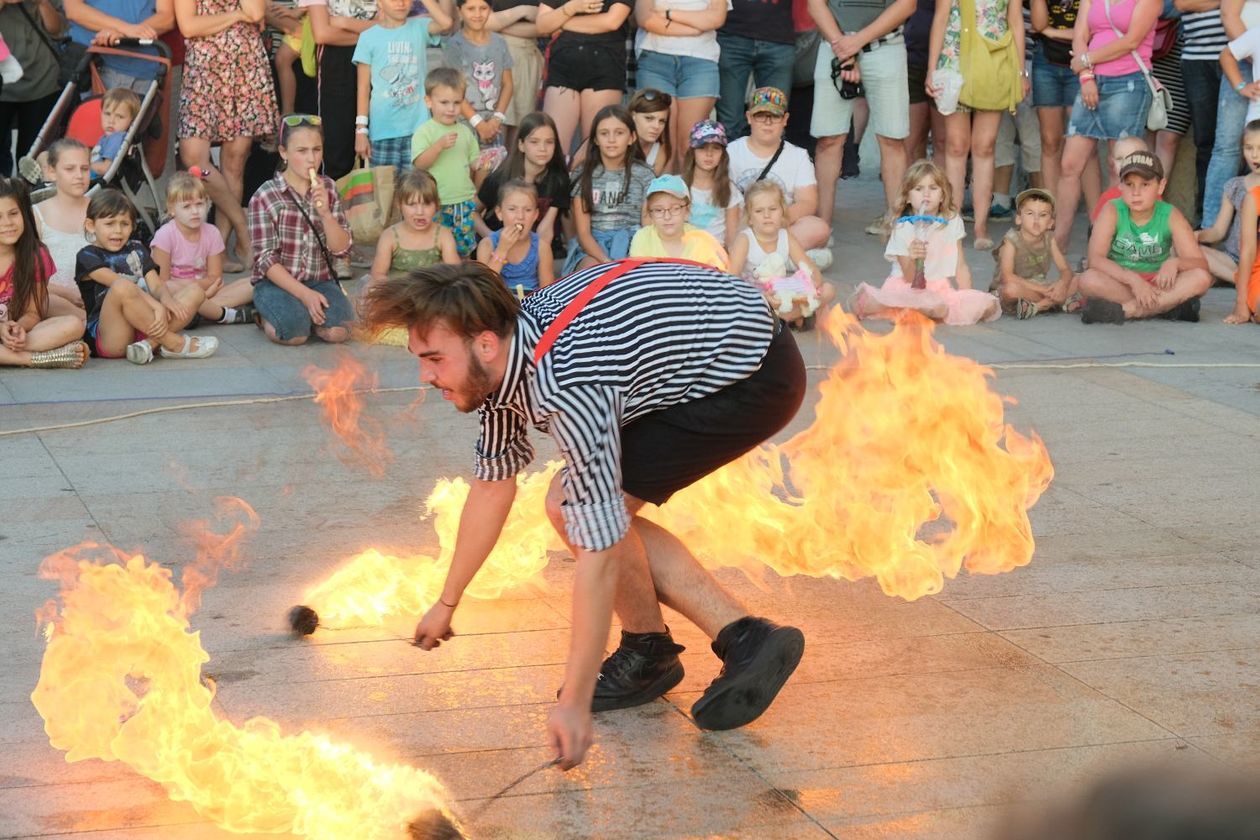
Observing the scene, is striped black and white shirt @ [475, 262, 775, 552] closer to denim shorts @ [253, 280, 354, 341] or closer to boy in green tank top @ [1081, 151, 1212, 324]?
denim shorts @ [253, 280, 354, 341]

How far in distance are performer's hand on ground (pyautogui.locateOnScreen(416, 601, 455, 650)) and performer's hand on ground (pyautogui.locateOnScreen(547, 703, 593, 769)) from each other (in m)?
0.78

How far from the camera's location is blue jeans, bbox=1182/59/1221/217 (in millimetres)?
9602

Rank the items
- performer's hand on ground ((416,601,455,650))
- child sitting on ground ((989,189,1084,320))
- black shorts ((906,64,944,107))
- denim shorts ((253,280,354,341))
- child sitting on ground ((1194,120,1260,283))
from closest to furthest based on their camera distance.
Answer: performer's hand on ground ((416,601,455,650)) < denim shorts ((253,280,354,341)) < child sitting on ground ((989,189,1084,320)) < child sitting on ground ((1194,120,1260,283)) < black shorts ((906,64,944,107))

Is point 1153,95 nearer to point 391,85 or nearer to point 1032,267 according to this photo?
point 1032,267

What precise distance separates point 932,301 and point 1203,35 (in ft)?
8.93

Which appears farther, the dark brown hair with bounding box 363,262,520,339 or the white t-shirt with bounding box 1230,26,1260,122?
the white t-shirt with bounding box 1230,26,1260,122

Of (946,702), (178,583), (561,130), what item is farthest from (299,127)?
(946,702)

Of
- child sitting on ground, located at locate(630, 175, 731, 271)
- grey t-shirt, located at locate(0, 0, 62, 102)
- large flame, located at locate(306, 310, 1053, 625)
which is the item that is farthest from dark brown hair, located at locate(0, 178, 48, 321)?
large flame, located at locate(306, 310, 1053, 625)

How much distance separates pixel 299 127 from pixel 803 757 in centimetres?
518

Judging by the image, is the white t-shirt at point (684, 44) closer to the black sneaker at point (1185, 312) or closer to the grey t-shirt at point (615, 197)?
the grey t-shirt at point (615, 197)

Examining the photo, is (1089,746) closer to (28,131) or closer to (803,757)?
(803,757)

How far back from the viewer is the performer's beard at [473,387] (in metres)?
3.35

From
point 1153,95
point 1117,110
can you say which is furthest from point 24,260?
point 1153,95

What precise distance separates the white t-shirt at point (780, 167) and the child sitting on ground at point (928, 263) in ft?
2.69
